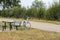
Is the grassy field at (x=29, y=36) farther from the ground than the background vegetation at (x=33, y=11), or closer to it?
farther from the ground

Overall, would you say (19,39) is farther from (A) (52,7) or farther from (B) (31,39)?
(A) (52,7)

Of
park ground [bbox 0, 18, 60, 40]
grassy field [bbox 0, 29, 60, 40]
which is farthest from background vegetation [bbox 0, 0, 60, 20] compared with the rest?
grassy field [bbox 0, 29, 60, 40]

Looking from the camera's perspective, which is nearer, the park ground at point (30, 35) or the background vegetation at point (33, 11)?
the park ground at point (30, 35)

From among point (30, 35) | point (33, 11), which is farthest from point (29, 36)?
point (33, 11)

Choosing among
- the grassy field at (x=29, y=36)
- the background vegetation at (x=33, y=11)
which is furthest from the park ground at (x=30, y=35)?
the background vegetation at (x=33, y=11)

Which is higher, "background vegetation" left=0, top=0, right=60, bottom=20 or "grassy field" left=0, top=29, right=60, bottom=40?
"grassy field" left=0, top=29, right=60, bottom=40

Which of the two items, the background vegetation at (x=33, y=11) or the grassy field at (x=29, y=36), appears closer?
the grassy field at (x=29, y=36)

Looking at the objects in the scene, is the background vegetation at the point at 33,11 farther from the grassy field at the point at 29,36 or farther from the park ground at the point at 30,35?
the grassy field at the point at 29,36

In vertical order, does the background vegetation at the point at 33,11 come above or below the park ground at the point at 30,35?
below

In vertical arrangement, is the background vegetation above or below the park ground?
below

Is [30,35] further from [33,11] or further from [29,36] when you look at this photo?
[33,11]

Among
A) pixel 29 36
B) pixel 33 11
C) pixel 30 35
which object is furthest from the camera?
pixel 33 11

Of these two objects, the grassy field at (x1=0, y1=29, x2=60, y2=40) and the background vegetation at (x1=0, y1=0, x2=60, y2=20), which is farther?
the background vegetation at (x1=0, y1=0, x2=60, y2=20)

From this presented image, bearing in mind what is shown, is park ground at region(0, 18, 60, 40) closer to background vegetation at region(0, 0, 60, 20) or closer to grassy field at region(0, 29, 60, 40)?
grassy field at region(0, 29, 60, 40)
